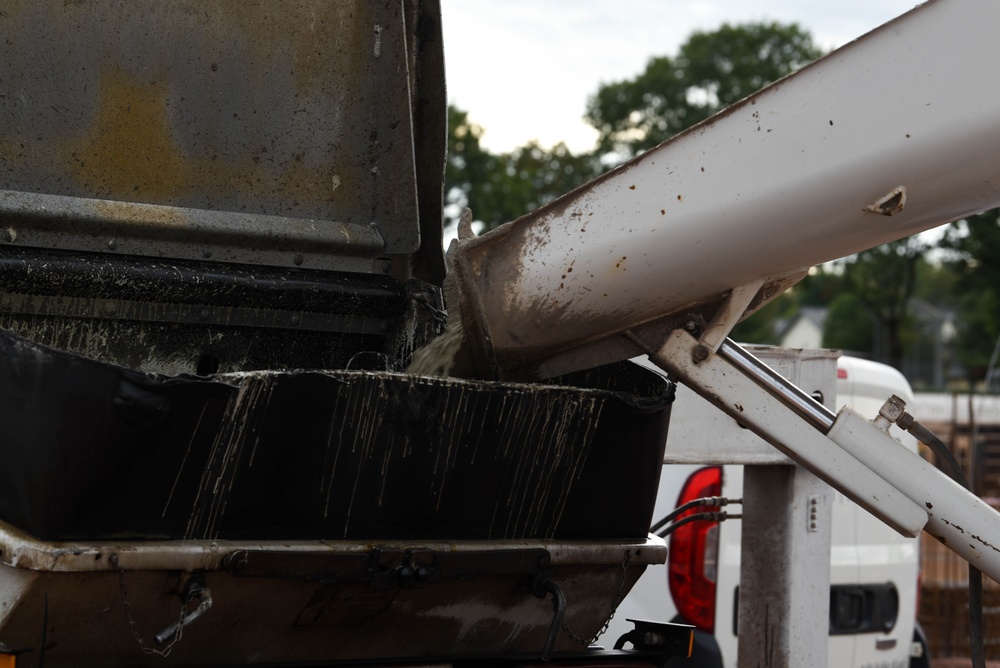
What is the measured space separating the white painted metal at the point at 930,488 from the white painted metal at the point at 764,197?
0.42 meters

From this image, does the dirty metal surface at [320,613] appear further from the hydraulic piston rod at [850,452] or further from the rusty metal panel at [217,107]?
the rusty metal panel at [217,107]

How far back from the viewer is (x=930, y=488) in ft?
9.85

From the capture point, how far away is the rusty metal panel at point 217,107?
11.1 feet

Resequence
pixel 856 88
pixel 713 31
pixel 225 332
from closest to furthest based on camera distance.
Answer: pixel 856 88
pixel 225 332
pixel 713 31

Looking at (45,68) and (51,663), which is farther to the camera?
(45,68)

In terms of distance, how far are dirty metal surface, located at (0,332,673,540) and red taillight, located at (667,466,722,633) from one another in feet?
7.36

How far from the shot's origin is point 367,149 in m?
3.86

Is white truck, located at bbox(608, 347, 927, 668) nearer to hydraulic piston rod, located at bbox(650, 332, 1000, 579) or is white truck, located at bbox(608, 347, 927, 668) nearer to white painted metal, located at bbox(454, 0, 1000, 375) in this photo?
hydraulic piston rod, located at bbox(650, 332, 1000, 579)

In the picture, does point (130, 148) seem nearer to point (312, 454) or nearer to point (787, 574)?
point (312, 454)

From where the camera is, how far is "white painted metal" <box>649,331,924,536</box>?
2.99m

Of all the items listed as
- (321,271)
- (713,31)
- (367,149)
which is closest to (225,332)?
(321,271)

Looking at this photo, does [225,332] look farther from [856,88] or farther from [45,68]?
[856,88]

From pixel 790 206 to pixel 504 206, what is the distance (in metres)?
42.0

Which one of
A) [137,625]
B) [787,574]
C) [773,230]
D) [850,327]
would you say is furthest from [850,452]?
[850,327]
